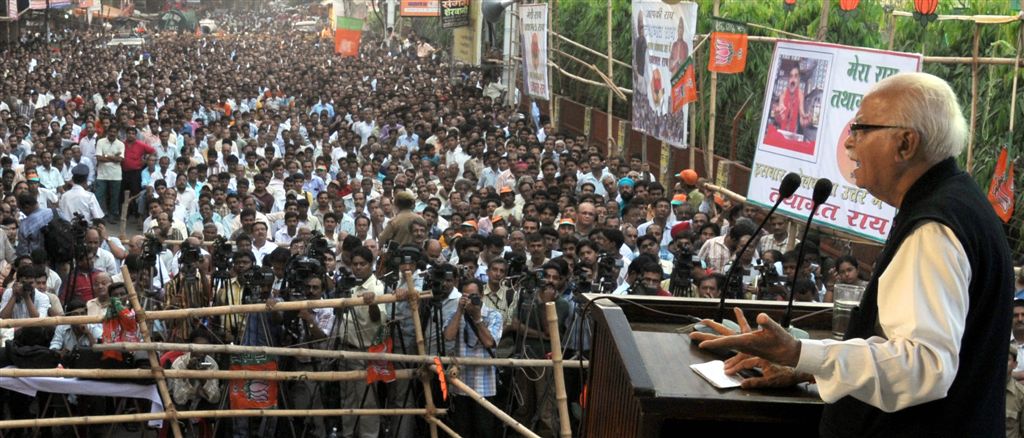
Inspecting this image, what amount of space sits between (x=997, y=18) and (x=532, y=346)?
11.9 feet

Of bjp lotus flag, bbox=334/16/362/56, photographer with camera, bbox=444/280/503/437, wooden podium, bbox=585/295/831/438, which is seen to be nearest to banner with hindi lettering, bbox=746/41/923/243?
photographer with camera, bbox=444/280/503/437

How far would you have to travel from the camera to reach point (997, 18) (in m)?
7.64

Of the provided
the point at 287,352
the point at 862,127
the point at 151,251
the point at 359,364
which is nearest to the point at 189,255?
the point at 151,251

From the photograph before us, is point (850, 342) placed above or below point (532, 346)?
above

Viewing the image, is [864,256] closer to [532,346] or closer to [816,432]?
[532,346]

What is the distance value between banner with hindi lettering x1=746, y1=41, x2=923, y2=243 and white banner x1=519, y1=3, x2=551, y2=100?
761 centimetres

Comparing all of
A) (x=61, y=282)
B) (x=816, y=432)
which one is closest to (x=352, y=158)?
(x=61, y=282)

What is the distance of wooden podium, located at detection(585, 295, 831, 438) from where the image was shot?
2090 millimetres

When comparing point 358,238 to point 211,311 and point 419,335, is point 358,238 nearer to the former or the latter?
point 419,335

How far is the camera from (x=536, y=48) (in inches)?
631

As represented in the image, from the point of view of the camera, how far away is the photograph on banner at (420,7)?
101 feet

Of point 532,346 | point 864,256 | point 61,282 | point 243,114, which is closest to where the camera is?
point 532,346

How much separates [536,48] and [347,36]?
12.9 m

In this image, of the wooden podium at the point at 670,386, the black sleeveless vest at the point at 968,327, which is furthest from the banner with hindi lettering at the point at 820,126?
the black sleeveless vest at the point at 968,327
